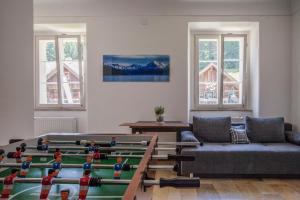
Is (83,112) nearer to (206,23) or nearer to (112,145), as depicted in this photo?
(206,23)

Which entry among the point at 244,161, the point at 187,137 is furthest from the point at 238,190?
the point at 187,137

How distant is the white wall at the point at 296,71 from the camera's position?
5.29 meters

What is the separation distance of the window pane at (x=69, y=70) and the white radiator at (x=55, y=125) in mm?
448

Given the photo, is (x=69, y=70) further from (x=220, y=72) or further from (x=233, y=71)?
(x=233, y=71)

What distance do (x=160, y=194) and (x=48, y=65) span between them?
3.76 m

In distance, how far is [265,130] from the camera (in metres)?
5.07

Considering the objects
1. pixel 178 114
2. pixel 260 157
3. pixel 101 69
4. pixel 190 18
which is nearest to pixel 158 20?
pixel 190 18

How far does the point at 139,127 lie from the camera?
4816 mm

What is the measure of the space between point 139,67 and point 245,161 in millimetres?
2387

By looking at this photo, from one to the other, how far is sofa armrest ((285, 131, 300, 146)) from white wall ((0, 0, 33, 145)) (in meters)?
3.72

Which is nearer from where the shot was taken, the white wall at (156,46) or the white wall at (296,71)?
the white wall at (296,71)

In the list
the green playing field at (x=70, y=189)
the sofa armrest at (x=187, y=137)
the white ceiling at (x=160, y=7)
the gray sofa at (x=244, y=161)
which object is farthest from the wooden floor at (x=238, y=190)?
the white ceiling at (x=160, y=7)

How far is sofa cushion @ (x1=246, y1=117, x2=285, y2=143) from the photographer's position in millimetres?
5055

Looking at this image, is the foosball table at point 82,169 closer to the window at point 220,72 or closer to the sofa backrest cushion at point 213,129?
the sofa backrest cushion at point 213,129
